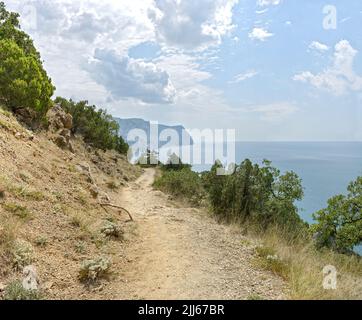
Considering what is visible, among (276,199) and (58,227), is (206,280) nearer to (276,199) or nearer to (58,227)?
(58,227)

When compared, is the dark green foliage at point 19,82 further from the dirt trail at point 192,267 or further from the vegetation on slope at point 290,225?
the dirt trail at point 192,267

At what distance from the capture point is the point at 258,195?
517 inches

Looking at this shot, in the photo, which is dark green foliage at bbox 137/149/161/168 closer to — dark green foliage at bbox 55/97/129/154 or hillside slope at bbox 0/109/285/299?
dark green foliage at bbox 55/97/129/154

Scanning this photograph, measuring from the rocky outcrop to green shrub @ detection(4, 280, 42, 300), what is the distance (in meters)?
17.5

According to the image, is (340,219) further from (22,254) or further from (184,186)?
(22,254)

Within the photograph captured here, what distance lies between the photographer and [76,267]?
6496mm

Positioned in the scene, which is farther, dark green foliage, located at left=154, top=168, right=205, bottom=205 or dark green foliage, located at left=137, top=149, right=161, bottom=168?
dark green foliage, located at left=137, top=149, right=161, bottom=168

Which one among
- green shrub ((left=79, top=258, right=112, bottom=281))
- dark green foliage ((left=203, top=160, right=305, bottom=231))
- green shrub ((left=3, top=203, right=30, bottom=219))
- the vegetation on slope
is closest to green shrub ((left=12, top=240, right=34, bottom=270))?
green shrub ((left=79, top=258, right=112, bottom=281))

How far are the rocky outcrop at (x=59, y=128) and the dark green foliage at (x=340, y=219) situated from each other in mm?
16414

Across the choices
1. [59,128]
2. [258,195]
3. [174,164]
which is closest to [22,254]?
[258,195]

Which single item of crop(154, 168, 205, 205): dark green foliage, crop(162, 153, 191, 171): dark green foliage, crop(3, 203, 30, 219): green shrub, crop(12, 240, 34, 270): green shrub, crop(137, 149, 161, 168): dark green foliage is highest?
crop(137, 149, 161, 168): dark green foliage

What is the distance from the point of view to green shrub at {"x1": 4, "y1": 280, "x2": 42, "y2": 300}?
4.97m

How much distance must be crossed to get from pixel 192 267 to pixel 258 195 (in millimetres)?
7157
